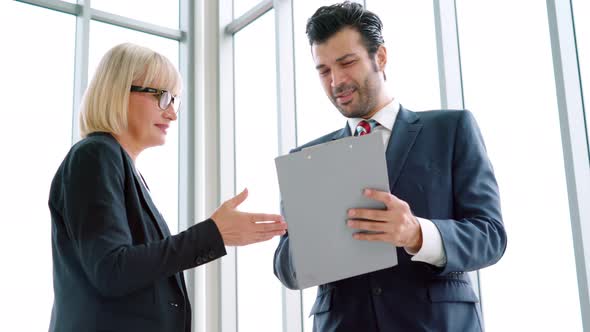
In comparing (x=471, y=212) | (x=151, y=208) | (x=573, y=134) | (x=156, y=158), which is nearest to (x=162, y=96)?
(x=151, y=208)

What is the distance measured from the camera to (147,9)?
15.6 feet

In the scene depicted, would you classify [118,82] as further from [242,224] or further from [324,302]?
[324,302]

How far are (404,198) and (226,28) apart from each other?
11.7 ft

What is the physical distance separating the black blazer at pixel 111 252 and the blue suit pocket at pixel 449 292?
0.52 metres

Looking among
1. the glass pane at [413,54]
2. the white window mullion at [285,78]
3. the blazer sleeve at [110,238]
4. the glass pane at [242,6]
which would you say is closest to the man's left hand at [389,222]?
the blazer sleeve at [110,238]

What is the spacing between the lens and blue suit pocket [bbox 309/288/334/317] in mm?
1597

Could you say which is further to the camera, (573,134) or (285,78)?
(285,78)

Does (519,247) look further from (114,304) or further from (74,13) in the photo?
(74,13)

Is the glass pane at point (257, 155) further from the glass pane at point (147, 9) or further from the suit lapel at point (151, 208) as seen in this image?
the suit lapel at point (151, 208)

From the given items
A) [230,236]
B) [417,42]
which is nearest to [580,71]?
[417,42]

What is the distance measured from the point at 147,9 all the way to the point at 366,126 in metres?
3.43

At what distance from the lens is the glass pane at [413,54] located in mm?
2990

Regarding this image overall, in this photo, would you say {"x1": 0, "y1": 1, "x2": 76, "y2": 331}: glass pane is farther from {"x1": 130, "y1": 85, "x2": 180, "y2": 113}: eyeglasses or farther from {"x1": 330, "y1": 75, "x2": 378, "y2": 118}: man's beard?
{"x1": 330, "y1": 75, "x2": 378, "y2": 118}: man's beard

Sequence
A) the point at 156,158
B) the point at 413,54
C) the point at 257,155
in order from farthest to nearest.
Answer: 1. the point at 156,158
2. the point at 257,155
3. the point at 413,54
